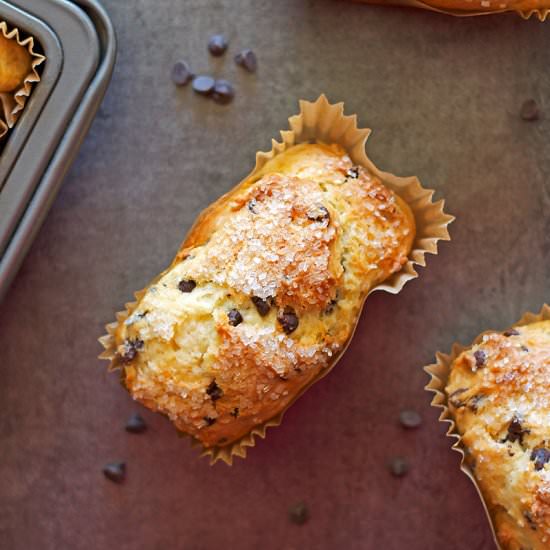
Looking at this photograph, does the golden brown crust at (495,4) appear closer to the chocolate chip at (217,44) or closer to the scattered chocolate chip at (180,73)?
the chocolate chip at (217,44)

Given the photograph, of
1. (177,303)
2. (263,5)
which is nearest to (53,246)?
(177,303)

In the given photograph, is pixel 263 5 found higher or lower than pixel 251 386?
higher

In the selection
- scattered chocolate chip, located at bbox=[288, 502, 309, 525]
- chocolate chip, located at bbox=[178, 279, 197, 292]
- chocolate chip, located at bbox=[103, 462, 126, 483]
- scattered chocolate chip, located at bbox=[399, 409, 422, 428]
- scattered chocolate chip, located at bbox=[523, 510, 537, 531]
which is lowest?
chocolate chip, located at bbox=[103, 462, 126, 483]

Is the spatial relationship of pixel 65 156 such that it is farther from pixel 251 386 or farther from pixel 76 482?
pixel 76 482

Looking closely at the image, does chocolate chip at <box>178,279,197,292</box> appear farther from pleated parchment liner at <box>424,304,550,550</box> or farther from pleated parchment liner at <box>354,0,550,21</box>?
pleated parchment liner at <box>354,0,550,21</box>

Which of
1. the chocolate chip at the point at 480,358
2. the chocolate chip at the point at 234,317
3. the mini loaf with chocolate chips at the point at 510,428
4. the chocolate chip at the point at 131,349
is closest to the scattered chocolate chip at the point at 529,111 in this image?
the mini loaf with chocolate chips at the point at 510,428

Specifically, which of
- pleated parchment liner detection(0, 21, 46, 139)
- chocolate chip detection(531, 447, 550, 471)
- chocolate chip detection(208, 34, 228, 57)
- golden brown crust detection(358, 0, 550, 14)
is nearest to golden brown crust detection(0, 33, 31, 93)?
pleated parchment liner detection(0, 21, 46, 139)
